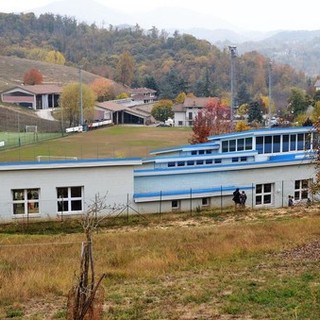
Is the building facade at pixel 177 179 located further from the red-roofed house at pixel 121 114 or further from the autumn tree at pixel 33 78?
the autumn tree at pixel 33 78

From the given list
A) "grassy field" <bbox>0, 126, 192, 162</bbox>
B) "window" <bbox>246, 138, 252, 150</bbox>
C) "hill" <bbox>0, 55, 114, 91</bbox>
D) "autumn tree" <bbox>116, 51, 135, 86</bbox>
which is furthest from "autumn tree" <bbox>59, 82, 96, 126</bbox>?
"autumn tree" <bbox>116, 51, 135, 86</bbox>

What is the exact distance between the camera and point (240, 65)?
15138 cm

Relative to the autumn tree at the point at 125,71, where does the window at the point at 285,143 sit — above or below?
below

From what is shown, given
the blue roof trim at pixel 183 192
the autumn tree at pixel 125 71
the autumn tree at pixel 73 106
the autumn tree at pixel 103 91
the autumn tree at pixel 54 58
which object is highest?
the autumn tree at pixel 54 58

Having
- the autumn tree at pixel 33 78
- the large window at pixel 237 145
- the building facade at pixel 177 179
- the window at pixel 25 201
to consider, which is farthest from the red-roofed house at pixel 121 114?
the window at pixel 25 201

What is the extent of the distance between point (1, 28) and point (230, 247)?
19182 cm

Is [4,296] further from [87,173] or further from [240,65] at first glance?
[240,65]

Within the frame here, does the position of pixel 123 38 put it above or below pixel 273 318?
above

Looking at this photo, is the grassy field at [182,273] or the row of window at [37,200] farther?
the row of window at [37,200]

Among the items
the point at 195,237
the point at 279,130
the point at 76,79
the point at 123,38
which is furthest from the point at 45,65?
the point at 195,237

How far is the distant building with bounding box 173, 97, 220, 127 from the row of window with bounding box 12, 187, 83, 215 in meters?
65.3

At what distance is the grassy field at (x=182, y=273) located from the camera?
32.2 feet

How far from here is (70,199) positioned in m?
23.9

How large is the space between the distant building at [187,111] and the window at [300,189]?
60.4 m
